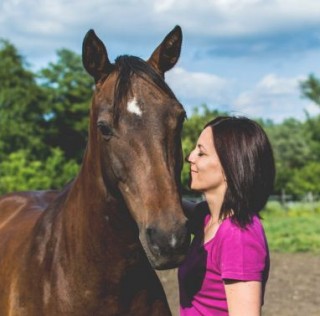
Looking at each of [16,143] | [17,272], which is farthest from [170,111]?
[16,143]

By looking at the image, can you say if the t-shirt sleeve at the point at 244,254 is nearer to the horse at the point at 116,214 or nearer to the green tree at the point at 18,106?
the horse at the point at 116,214

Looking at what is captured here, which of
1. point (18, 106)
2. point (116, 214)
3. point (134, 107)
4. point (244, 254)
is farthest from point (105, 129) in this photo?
point (18, 106)

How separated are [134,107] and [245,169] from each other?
1.77ft

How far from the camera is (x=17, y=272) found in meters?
3.39

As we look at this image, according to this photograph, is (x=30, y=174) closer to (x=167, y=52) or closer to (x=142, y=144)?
(x=167, y=52)

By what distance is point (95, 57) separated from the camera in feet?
9.45

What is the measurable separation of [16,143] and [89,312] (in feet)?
104

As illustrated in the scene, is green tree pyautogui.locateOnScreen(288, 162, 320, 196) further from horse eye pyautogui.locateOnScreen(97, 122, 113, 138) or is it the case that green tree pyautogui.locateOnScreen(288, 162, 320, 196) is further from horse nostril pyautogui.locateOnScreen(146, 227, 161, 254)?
horse nostril pyautogui.locateOnScreen(146, 227, 161, 254)

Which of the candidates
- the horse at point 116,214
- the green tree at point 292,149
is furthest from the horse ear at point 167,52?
the green tree at point 292,149

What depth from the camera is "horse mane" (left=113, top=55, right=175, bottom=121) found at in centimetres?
261

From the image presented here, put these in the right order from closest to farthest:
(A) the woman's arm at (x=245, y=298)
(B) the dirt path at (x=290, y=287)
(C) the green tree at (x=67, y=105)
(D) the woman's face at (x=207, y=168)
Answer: (A) the woman's arm at (x=245, y=298), (D) the woman's face at (x=207, y=168), (B) the dirt path at (x=290, y=287), (C) the green tree at (x=67, y=105)

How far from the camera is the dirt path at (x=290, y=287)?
26.4 ft

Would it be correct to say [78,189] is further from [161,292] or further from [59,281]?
[161,292]

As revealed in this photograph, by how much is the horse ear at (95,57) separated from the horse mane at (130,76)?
84 mm
